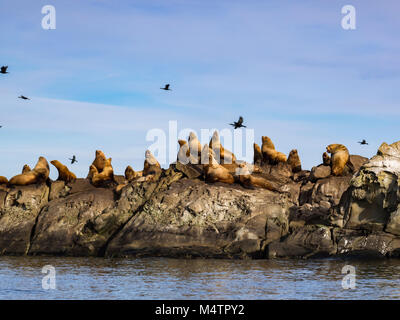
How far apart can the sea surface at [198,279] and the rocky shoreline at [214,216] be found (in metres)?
1.51

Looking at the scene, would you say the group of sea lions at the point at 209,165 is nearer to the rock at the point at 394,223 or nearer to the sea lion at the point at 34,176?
the sea lion at the point at 34,176

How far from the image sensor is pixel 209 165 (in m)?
41.3

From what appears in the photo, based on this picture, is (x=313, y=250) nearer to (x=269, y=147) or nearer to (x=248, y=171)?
(x=248, y=171)

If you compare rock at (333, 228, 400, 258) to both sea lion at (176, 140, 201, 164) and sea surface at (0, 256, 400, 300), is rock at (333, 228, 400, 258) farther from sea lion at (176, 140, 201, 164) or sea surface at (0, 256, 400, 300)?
sea lion at (176, 140, 201, 164)

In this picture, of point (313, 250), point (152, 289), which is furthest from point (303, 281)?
point (313, 250)

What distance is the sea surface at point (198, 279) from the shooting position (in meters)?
24.7

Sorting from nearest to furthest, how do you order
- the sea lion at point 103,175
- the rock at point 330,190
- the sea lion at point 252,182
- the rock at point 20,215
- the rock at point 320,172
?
the rock at point 330,190
the sea lion at point 252,182
the rock at point 320,172
the rock at point 20,215
the sea lion at point 103,175

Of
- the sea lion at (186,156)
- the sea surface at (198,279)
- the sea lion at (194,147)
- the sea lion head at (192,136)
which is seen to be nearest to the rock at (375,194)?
the sea surface at (198,279)

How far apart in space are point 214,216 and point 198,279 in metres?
10.1

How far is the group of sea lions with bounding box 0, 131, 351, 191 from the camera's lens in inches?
1609

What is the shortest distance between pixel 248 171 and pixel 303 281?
1476cm

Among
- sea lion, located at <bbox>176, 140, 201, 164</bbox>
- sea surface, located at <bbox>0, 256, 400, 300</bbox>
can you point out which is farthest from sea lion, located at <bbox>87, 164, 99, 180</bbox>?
sea surface, located at <bbox>0, 256, 400, 300</bbox>

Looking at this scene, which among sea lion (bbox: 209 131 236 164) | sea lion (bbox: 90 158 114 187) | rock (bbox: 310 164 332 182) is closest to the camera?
rock (bbox: 310 164 332 182)

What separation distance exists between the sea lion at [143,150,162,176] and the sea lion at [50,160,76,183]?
16.4 feet
